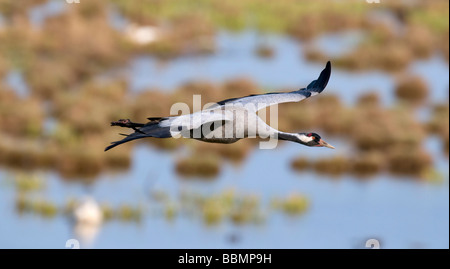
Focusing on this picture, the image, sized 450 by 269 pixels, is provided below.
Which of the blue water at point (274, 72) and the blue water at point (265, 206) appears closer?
the blue water at point (265, 206)

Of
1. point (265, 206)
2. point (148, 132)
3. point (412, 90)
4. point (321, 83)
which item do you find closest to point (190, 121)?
point (148, 132)

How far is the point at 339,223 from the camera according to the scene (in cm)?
2334

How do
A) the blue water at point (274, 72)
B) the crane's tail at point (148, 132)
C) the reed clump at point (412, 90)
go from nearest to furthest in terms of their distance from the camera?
the crane's tail at point (148, 132) → the blue water at point (274, 72) → the reed clump at point (412, 90)

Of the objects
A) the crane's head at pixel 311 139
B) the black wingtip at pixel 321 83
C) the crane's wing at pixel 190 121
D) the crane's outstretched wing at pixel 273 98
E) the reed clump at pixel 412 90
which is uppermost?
the reed clump at pixel 412 90

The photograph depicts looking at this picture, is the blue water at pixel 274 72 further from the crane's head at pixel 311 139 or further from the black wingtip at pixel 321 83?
the crane's head at pixel 311 139

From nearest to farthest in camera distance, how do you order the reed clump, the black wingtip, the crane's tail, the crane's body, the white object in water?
the crane's tail → the crane's body → the black wingtip → the reed clump → the white object in water

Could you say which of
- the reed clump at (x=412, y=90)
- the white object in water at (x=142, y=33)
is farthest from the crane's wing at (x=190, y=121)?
the white object in water at (x=142, y=33)

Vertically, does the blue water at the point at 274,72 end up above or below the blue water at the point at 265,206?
above

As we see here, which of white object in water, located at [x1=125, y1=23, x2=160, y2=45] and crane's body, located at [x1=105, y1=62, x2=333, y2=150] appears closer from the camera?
crane's body, located at [x1=105, y1=62, x2=333, y2=150]

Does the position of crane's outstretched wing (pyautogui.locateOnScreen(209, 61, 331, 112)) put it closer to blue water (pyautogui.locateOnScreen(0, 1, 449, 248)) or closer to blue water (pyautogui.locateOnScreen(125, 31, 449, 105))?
blue water (pyautogui.locateOnScreen(0, 1, 449, 248))

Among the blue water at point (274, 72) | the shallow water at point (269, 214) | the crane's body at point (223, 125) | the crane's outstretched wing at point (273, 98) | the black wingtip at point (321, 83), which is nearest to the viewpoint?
the crane's body at point (223, 125)

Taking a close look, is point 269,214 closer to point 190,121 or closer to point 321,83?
point 321,83

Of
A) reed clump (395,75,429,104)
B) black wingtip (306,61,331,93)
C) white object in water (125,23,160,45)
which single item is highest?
white object in water (125,23,160,45)

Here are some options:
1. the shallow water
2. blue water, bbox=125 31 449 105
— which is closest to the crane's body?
the shallow water
